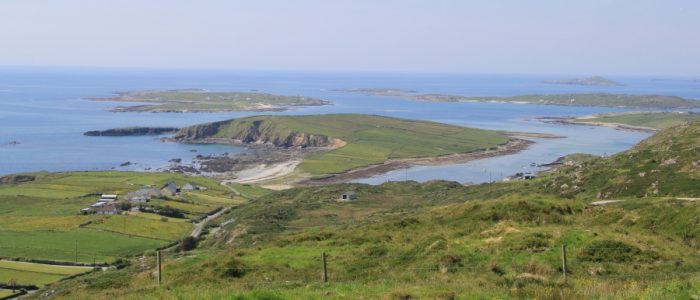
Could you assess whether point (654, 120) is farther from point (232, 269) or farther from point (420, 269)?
point (232, 269)

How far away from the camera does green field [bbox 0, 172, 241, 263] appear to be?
177 feet

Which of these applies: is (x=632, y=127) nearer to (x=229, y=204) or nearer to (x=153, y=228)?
(x=229, y=204)

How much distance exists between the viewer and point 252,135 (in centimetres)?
16088

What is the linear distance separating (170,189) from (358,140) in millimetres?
69368

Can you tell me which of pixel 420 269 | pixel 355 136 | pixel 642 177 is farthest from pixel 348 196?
pixel 355 136

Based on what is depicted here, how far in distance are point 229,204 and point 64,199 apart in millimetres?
20480

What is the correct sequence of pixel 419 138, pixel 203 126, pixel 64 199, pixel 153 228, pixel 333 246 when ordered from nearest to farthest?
pixel 333 246, pixel 153 228, pixel 64 199, pixel 419 138, pixel 203 126

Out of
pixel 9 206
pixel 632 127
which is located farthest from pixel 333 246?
pixel 632 127

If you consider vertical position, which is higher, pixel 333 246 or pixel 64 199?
pixel 333 246

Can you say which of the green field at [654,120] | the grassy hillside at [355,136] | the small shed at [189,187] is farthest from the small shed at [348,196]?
the green field at [654,120]

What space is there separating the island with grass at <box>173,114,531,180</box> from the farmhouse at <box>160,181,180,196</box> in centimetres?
2819

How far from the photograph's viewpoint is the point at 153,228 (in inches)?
2537

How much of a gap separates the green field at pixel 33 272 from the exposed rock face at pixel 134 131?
121m

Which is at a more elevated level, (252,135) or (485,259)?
(485,259)
